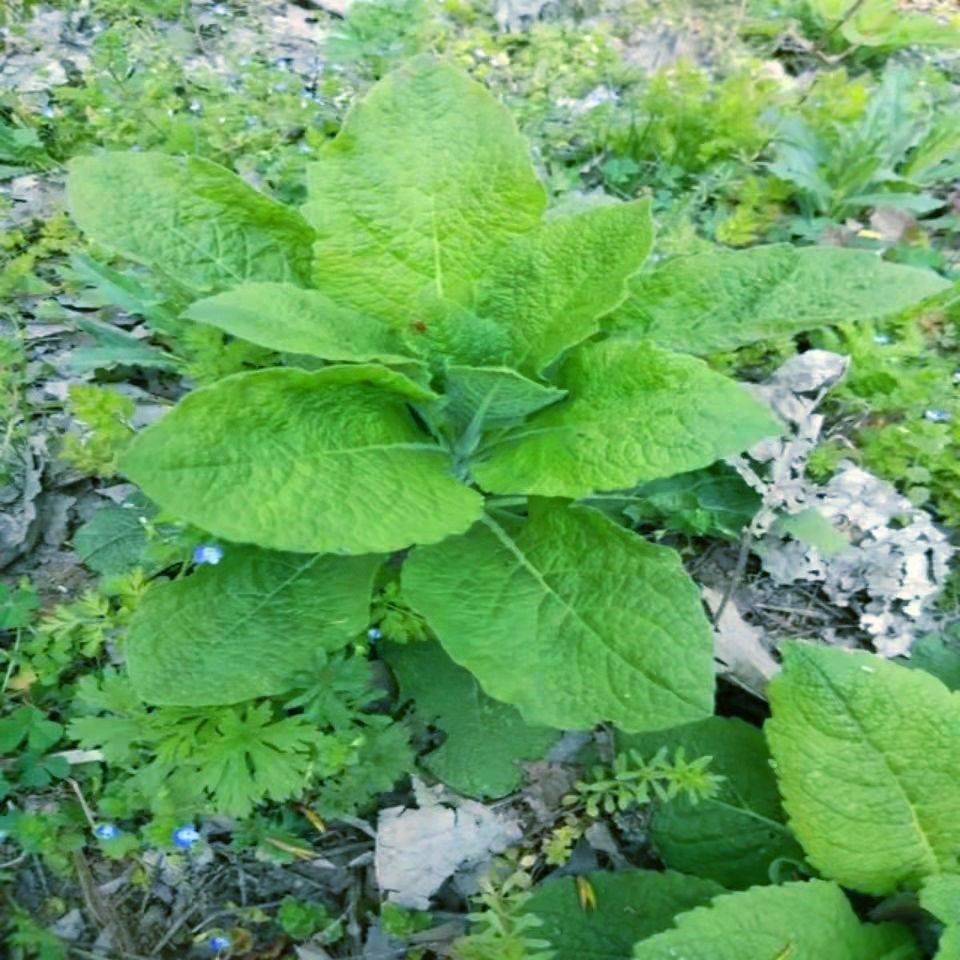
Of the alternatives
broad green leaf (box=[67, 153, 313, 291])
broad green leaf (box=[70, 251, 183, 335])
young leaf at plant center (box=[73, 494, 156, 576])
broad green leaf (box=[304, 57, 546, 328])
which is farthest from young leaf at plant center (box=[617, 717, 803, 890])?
broad green leaf (box=[70, 251, 183, 335])

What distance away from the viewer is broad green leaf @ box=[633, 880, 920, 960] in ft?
5.14

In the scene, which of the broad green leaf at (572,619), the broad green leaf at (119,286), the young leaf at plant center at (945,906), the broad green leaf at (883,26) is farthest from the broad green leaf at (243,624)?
the broad green leaf at (883,26)

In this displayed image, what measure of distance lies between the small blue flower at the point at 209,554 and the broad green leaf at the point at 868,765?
106 cm

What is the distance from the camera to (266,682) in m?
1.79

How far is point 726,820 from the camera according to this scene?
1.96 metres

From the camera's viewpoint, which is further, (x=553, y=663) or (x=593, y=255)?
(x=593, y=255)

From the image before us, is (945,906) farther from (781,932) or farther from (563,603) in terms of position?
(563,603)

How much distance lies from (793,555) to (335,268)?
4.31ft

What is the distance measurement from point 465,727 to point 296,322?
0.90 metres

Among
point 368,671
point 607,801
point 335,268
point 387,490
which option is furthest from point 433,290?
point 607,801

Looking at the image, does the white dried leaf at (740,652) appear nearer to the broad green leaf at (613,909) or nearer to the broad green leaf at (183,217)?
the broad green leaf at (613,909)

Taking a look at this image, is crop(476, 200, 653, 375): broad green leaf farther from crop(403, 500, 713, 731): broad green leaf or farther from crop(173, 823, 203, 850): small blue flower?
crop(173, 823, 203, 850): small blue flower

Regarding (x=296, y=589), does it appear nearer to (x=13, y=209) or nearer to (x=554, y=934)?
(x=554, y=934)

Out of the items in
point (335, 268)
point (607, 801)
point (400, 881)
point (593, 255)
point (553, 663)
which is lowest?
point (400, 881)
